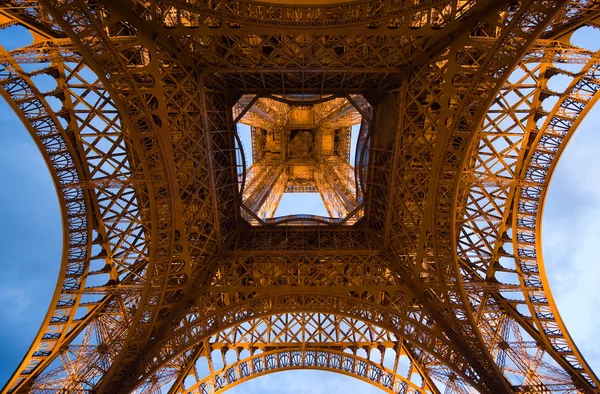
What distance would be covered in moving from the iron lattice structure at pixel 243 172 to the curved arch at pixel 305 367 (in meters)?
0.15

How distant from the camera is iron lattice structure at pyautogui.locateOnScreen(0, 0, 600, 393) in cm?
1119

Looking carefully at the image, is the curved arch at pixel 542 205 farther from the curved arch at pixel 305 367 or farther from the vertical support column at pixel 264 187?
the vertical support column at pixel 264 187

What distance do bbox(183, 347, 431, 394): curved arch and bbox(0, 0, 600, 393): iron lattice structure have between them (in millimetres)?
147

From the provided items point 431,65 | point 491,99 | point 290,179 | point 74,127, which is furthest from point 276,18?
point 290,179

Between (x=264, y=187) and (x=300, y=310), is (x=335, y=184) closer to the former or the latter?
(x=264, y=187)

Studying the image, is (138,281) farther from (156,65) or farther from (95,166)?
(156,65)

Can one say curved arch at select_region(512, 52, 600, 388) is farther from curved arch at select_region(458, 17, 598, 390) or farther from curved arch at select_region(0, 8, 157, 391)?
curved arch at select_region(0, 8, 157, 391)

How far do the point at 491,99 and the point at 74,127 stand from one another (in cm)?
1256

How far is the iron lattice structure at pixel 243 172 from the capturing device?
36.7 ft

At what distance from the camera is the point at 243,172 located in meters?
18.5

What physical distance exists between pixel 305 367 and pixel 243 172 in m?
9.59

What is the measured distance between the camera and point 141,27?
11227mm

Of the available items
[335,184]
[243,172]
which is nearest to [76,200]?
[243,172]

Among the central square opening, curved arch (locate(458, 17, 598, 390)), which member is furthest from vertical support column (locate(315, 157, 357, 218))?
curved arch (locate(458, 17, 598, 390))
